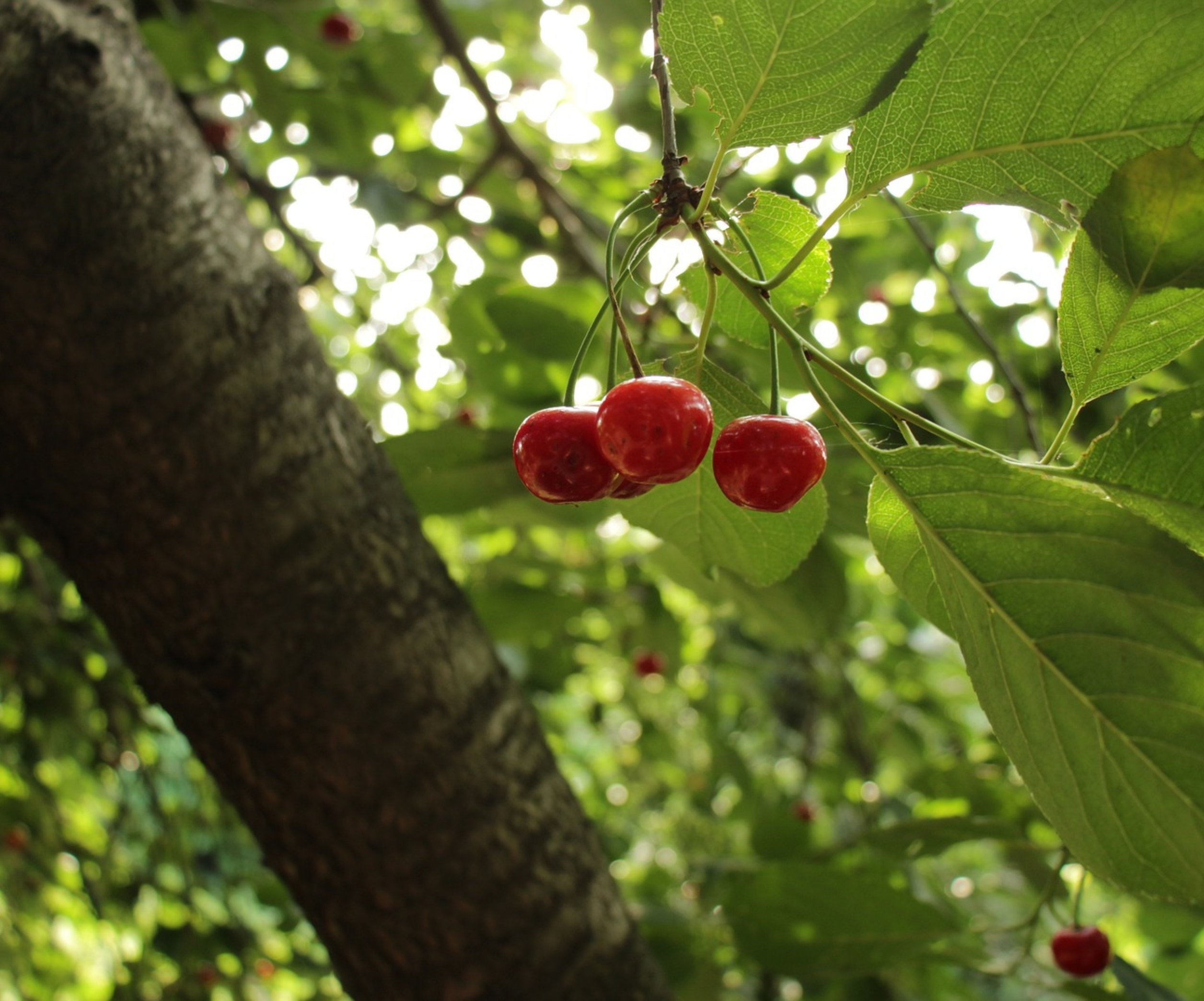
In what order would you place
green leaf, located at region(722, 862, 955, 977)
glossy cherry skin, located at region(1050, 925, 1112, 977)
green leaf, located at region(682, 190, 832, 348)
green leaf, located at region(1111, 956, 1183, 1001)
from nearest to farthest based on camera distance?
1. green leaf, located at region(682, 190, 832, 348)
2. green leaf, located at region(1111, 956, 1183, 1001)
3. glossy cherry skin, located at region(1050, 925, 1112, 977)
4. green leaf, located at region(722, 862, 955, 977)

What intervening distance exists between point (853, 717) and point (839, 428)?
2571 millimetres

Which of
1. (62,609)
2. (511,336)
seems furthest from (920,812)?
(62,609)

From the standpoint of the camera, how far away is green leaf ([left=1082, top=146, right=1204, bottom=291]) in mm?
690

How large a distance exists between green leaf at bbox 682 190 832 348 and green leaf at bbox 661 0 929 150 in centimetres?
10

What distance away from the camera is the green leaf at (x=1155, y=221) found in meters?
0.69

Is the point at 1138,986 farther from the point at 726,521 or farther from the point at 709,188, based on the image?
the point at 709,188

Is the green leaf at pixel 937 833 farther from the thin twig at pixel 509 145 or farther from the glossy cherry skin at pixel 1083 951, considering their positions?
the thin twig at pixel 509 145

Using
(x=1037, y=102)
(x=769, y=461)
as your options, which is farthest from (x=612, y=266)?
(x=1037, y=102)

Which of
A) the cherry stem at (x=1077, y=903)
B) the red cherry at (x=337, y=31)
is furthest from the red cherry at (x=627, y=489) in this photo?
the red cherry at (x=337, y=31)

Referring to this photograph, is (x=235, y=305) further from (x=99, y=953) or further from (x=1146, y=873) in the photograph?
(x=99, y=953)

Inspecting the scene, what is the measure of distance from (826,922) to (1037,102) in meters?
1.50

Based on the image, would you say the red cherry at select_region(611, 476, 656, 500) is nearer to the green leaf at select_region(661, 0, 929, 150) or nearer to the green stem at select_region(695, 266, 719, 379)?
the green stem at select_region(695, 266, 719, 379)

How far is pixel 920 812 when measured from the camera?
2531 millimetres

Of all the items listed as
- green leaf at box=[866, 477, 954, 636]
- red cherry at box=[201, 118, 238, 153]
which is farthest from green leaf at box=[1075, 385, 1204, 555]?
red cherry at box=[201, 118, 238, 153]
